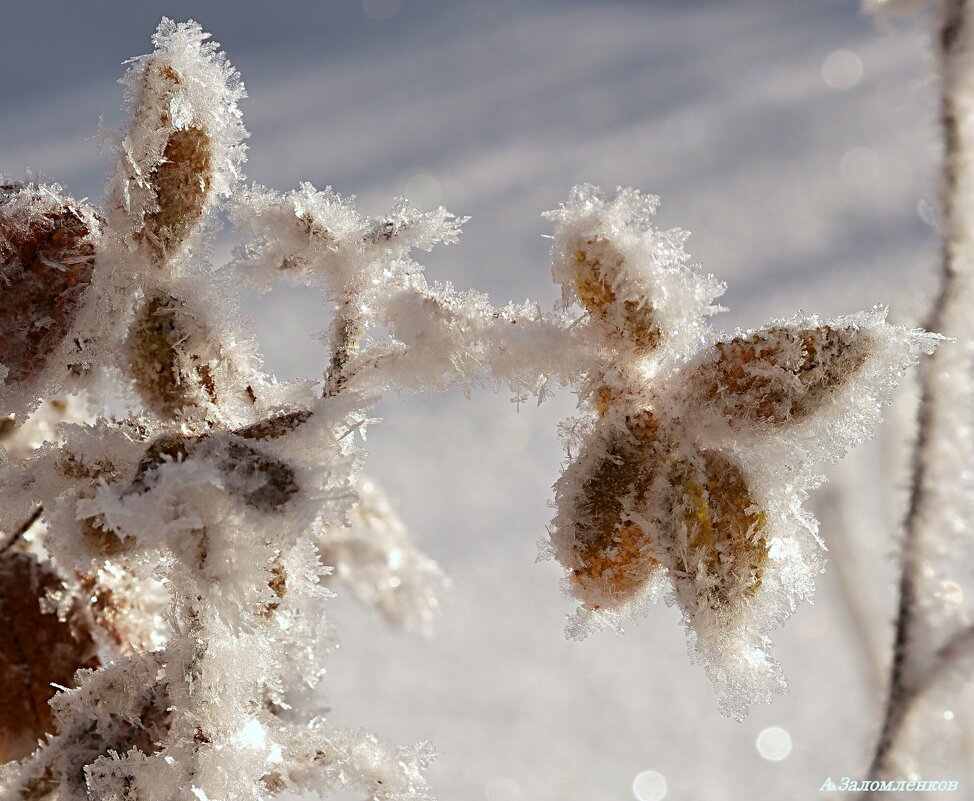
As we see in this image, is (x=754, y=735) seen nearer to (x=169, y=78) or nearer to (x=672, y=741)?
(x=672, y=741)

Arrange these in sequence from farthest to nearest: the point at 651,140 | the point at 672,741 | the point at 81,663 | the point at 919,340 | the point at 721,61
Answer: the point at 721,61
the point at 651,140
the point at 672,741
the point at 81,663
the point at 919,340

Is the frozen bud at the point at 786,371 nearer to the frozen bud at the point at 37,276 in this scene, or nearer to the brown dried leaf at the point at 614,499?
the brown dried leaf at the point at 614,499

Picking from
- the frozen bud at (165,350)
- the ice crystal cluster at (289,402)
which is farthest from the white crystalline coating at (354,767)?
the frozen bud at (165,350)

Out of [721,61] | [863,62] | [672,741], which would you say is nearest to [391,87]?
[721,61]

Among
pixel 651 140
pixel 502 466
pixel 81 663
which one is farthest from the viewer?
pixel 651 140

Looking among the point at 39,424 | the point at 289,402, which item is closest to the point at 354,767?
the point at 289,402

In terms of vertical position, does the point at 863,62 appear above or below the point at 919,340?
above

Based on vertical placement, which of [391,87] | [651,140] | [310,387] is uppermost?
[651,140]
